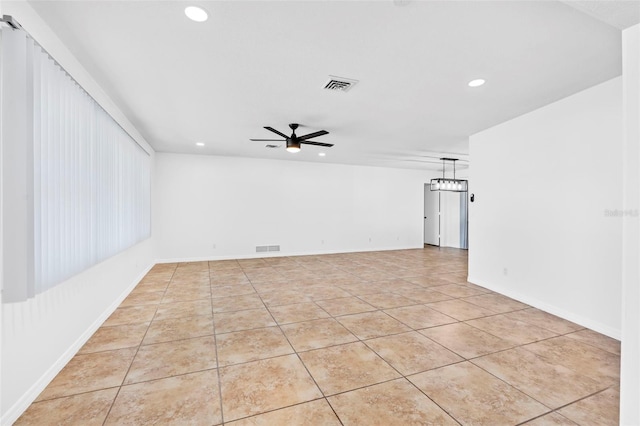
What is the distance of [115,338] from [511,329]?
4.57m

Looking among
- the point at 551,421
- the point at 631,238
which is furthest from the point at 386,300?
the point at 631,238

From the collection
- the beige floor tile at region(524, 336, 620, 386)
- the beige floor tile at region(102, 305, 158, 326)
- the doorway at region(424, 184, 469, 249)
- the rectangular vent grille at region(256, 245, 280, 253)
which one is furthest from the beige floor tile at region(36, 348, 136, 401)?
the doorway at region(424, 184, 469, 249)

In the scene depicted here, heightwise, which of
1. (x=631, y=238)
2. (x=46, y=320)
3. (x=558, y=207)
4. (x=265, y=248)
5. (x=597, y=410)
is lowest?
(x=597, y=410)

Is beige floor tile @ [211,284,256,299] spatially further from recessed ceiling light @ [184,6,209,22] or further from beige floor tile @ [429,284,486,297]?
recessed ceiling light @ [184,6,209,22]

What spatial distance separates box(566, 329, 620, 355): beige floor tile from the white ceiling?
2.90 metres

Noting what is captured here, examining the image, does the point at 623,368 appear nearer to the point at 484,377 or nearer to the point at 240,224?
the point at 484,377

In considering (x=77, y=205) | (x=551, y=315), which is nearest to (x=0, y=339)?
(x=77, y=205)

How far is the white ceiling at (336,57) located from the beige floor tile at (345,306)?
2.93 m

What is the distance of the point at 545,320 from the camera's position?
350cm

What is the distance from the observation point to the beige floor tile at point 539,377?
2090 millimetres

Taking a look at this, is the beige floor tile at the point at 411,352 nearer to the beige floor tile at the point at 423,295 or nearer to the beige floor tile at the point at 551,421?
the beige floor tile at the point at 551,421

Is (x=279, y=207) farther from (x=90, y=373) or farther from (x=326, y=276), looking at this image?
(x=90, y=373)

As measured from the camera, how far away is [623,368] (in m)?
1.52

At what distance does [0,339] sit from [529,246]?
18.6 ft
